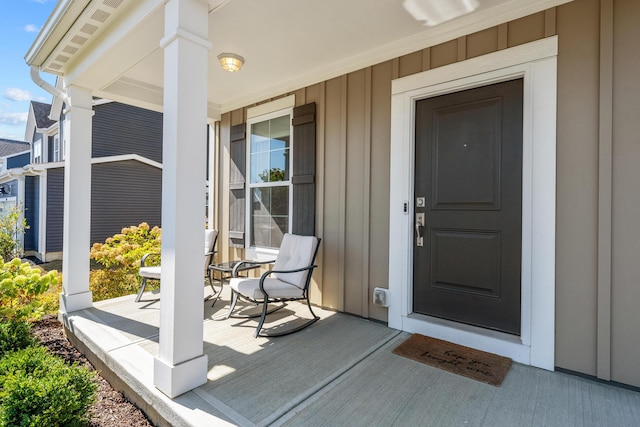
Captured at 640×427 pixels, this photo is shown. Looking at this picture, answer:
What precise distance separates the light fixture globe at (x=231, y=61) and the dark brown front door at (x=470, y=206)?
1.79m

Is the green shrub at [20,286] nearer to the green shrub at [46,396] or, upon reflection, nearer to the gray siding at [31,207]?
the green shrub at [46,396]

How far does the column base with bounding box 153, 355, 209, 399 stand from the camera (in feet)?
5.95

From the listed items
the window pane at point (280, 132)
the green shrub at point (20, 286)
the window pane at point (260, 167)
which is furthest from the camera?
the window pane at point (260, 167)

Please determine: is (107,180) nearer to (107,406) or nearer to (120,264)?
(120,264)

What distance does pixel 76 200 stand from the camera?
3316 mm

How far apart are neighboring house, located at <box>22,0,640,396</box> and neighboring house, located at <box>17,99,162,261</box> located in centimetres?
594

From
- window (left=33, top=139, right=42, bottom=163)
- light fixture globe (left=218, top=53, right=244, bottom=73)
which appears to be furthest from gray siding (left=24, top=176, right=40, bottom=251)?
light fixture globe (left=218, top=53, right=244, bottom=73)

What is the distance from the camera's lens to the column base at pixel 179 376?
181 cm

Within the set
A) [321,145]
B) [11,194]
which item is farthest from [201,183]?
[11,194]

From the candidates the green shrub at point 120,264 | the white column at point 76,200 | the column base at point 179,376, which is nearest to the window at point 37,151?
the green shrub at point 120,264

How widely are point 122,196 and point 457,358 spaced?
9.56 meters

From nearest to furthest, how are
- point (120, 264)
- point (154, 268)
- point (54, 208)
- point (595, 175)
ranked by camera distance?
point (595, 175), point (154, 268), point (120, 264), point (54, 208)

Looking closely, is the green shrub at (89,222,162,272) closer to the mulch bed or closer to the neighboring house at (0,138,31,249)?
the mulch bed

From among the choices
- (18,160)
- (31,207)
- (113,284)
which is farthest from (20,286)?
(18,160)
